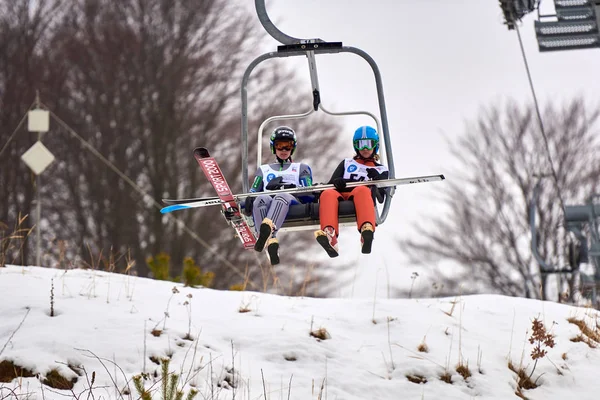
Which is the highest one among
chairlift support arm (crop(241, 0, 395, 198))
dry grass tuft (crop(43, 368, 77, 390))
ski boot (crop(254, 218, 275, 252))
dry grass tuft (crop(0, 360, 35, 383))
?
chairlift support arm (crop(241, 0, 395, 198))

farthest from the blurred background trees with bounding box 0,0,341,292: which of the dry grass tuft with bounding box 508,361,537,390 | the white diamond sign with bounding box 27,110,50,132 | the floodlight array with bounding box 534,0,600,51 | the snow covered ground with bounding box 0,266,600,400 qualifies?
the dry grass tuft with bounding box 508,361,537,390

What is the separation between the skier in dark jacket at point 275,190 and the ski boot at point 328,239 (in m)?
0.23

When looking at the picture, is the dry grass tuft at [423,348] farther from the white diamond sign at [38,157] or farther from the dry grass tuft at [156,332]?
the white diamond sign at [38,157]

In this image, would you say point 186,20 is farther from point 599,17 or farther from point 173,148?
point 599,17

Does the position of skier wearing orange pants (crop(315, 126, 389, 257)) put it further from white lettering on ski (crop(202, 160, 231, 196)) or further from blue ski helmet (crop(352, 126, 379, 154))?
white lettering on ski (crop(202, 160, 231, 196))

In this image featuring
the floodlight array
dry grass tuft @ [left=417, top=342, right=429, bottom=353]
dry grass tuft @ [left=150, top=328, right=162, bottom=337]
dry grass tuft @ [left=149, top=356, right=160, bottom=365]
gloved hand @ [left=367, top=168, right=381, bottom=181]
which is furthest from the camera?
the floodlight array

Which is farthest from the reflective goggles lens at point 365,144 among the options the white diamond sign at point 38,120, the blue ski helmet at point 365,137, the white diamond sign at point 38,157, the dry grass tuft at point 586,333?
the white diamond sign at point 38,120

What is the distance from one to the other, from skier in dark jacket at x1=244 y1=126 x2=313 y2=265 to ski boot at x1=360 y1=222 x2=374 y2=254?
1.51 ft

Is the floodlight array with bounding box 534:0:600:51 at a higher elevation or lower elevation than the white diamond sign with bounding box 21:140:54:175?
higher

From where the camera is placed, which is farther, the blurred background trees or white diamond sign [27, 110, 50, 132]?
the blurred background trees

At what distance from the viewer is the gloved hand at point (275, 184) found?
20.6 feet

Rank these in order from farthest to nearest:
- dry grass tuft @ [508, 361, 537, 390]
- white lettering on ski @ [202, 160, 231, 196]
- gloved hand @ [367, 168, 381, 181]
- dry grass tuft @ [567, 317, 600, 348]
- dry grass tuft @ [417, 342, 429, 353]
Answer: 1. dry grass tuft @ [567, 317, 600, 348]
2. dry grass tuft @ [417, 342, 429, 353]
3. dry grass tuft @ [508, 361, 537, 390]
4. gloved hand @ [367, 168, 381, 181]
5. white lettering on ski @ [202, 160, 231, 196]

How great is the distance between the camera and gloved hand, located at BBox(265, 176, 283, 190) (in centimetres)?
627

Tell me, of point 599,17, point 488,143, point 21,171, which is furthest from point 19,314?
point 488,143
